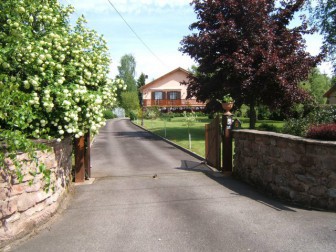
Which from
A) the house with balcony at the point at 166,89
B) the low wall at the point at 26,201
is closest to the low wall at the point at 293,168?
the low wall at the point at 26,201

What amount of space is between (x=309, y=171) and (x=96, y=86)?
5.11 meters

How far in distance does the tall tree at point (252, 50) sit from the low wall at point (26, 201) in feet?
44.0

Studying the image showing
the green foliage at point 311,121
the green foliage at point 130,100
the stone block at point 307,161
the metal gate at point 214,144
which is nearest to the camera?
the stone block at point 307,161

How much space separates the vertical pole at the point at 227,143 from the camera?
10.6 meters

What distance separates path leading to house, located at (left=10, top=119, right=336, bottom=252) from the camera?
16.8 ft

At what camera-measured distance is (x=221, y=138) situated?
Answer: 11.0m

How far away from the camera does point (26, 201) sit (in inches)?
219

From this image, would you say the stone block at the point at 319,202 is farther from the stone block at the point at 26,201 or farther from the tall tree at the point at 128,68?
the tall tree at the point at 128,68

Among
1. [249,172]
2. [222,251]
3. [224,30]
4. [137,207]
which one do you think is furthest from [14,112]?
[224,30]

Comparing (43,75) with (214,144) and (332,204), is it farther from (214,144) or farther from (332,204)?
(214,144)

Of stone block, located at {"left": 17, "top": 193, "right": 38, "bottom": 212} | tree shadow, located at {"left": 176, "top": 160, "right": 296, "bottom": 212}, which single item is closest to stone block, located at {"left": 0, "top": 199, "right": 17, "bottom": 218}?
stone block, located at {"left": 17, "top": 193, "right": 38, "bottom": 212}

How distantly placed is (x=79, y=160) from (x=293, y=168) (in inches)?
216

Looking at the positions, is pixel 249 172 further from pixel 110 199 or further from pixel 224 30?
pixel 224 30

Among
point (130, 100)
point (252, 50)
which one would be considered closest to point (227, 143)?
point (252, 50)
